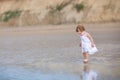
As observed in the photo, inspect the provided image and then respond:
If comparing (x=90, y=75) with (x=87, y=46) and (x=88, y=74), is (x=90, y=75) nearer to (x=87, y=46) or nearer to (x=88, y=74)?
(x=88, y=74)

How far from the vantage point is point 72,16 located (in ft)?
161

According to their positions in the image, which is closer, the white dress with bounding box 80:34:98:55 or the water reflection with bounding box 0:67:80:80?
the water reflection with bounding box 0:67:80:80

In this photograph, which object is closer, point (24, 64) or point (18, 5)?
point (24, 64)

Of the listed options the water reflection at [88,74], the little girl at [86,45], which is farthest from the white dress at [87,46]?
the water reflection at [88,74]

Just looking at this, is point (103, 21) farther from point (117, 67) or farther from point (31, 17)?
point (117, 67)

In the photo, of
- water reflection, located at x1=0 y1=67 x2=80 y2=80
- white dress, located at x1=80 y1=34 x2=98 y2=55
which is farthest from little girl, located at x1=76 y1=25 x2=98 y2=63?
water reflection, located at x1=0 y1=67 x2=80 y2=80

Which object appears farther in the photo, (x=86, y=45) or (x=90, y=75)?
(x=86, y=45)

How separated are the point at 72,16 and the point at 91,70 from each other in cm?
3654

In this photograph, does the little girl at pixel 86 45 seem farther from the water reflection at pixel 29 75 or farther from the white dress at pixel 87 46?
the water reflection at pixel 29 75

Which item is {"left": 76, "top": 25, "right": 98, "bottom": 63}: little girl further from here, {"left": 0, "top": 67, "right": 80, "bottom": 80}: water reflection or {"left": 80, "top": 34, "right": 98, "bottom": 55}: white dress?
{"left": 0, "top": 67, "right": 80, "bottom": 80}: water reflection

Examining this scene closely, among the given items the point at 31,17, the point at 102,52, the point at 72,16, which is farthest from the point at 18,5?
the point at 102,52

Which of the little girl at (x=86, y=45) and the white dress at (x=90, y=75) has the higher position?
the little girl at (x=86, y=45)

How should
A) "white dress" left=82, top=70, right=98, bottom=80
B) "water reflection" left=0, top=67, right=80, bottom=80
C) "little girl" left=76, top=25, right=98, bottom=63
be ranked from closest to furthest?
"white dress" left=82, top=70, right=98, bottom=80 < "water reflection" left=0, top=67, right=80, bottom=80 < "little girl" left=76, top=25, right=98, bottom=63

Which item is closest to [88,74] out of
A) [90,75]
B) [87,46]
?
[90,75]
